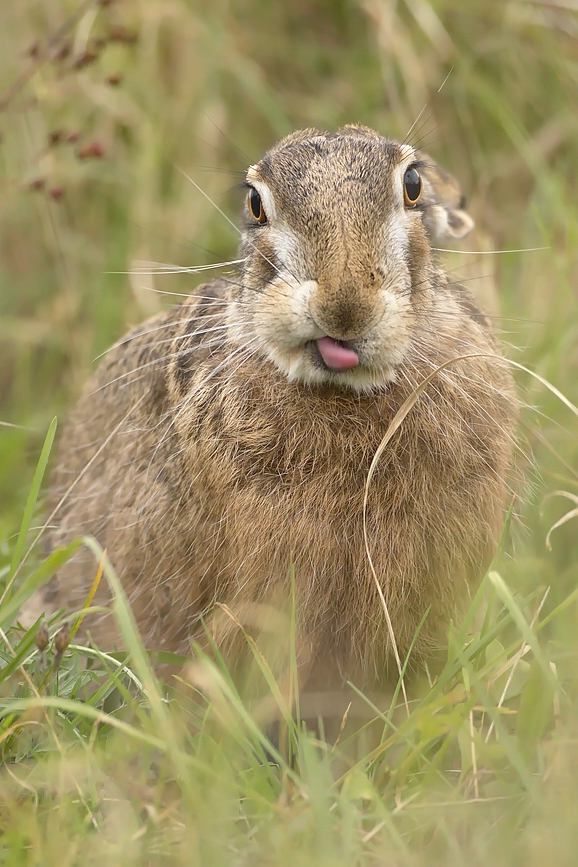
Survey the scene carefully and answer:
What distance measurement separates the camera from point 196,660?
10.3ft

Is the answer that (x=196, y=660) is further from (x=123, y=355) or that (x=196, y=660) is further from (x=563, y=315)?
(x=563, y=315)

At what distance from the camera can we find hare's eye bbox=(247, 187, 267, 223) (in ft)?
9.82

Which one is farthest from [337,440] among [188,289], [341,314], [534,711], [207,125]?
[207,125]

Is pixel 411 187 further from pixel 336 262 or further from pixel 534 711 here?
pixel 534 711

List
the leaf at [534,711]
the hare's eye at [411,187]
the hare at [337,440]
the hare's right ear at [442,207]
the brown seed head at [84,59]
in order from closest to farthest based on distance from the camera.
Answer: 1. the leaf at [534,711]
2. the hare at [337,440]
3. the hare's eye at [411,187]
4. the hare's right ear at [442,207]
5. the brown seed head at [84,59]

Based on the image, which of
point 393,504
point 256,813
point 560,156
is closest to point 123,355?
point 393,504

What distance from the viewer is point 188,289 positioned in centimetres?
550

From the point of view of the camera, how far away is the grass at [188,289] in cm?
234

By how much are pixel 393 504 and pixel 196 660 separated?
0.75 m

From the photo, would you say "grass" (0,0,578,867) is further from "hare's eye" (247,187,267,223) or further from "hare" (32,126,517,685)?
"hare's eye" (247,187,267,223)

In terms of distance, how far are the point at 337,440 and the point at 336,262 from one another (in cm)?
53

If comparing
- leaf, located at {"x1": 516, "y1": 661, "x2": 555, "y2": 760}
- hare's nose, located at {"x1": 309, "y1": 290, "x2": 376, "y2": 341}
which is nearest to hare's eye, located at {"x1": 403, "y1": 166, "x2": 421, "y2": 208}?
hare's nose, located at {"x1": 309, "y1": 290, "x2": 376, "y2": 341}

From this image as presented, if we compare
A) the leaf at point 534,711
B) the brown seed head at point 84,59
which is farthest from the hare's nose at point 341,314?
the brown seed head at point 84,59

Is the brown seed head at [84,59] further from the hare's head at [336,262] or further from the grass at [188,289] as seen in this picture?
the hare's head at [336,262]
